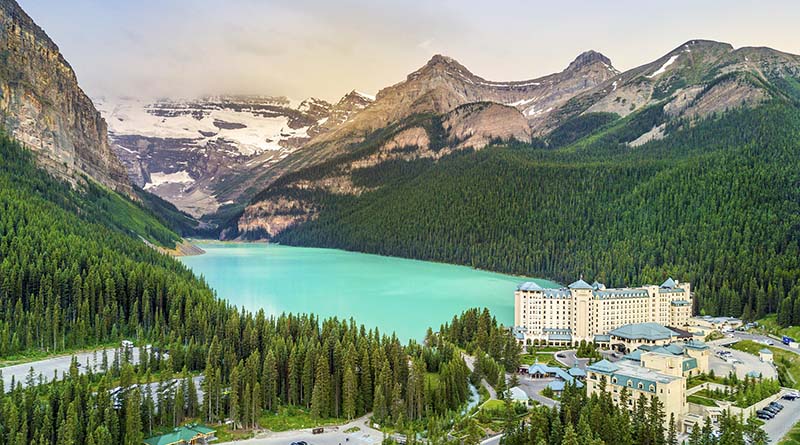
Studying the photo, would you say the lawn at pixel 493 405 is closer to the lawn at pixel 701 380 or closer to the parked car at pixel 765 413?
the lawn at pixel 701 380

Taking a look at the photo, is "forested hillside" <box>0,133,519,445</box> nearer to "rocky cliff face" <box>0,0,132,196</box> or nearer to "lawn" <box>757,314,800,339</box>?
"lawn" <box>757,314,800,339</box>

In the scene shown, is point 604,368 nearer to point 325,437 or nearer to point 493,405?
point 493,405

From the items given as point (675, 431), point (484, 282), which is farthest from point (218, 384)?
point (484, 282)

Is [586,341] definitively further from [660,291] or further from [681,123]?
[681,123]

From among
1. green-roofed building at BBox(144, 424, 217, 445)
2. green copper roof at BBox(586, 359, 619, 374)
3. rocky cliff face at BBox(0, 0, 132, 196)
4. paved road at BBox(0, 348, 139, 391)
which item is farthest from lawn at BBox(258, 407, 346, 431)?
rocky cliff face at BBox(0, 0, 132, 196)

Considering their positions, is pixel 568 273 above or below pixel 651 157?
below

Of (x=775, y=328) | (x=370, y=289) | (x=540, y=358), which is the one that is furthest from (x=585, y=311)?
(x=370, y=289)

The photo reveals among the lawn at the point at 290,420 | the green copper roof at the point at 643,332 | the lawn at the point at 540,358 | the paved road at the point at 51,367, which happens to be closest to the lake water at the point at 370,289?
the lawn at the point at 540,358
